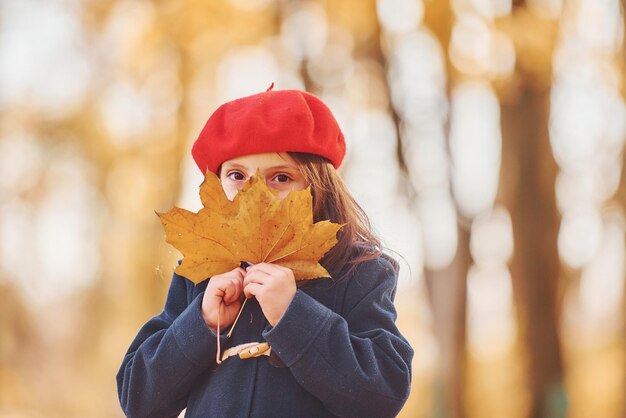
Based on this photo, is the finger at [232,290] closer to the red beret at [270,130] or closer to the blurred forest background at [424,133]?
the red beret at [270,130]

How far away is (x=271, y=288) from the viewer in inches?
74.0

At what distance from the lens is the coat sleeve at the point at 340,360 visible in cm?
185

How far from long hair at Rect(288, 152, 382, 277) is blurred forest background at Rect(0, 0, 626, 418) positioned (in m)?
3.96

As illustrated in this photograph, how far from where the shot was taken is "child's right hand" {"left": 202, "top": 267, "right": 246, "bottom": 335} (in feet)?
6.34

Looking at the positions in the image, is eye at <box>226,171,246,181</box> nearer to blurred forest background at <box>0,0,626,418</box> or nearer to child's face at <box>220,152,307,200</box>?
child's face at <box>220,152,307,200</box>

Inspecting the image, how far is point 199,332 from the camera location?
1935 mm

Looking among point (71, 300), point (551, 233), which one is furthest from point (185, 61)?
point (71, 300)

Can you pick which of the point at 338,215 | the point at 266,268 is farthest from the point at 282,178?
the point at 266,268

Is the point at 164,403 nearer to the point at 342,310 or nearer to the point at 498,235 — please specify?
the point at 342,310

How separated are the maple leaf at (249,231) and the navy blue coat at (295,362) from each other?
0.09m

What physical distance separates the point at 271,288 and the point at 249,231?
0.14m

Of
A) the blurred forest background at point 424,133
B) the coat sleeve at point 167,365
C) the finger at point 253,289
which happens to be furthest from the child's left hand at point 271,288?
the blurred forest background at point 424,133

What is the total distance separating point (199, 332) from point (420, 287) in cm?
674

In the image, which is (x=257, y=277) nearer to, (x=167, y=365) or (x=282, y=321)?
(x=282, y=321)
